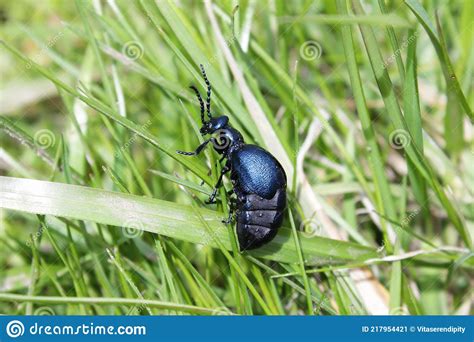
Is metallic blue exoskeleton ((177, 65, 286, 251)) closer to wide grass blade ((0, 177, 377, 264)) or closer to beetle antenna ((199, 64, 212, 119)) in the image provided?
beetle antenna ((199, 64, 212, 119))

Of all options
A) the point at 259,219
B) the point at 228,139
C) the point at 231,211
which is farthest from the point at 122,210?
the point at 228,139

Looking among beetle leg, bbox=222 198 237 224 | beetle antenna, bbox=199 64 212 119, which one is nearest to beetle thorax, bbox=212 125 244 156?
beetle antenna, bbox=199 64 212 119

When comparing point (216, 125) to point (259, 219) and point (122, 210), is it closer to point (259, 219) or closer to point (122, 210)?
point (259, 219)

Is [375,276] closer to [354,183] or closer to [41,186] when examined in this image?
[354,183]

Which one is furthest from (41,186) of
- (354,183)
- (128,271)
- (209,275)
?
(354,183)

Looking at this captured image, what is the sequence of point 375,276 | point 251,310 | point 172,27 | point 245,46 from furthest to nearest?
1. point 245,46
2. point 375,276
3. point 172,27
4. point 251,310

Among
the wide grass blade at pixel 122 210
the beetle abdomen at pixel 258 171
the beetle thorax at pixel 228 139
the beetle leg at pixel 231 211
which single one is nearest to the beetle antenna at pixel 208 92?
the beetle thorax at pixel 228 139
